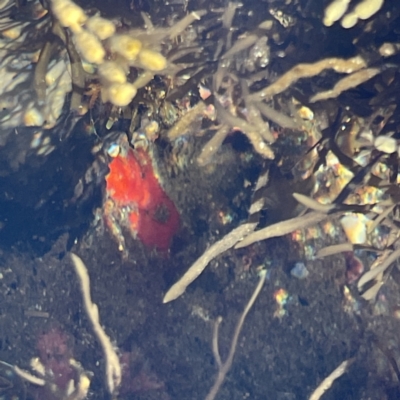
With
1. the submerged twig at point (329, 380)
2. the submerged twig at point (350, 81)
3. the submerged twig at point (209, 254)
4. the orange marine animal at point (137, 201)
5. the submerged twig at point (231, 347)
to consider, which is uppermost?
the submerged twig at point (350, 81)

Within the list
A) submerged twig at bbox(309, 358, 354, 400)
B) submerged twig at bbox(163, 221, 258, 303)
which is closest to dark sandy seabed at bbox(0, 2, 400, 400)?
submerged twig at bbox(309, 358, 354, 400)

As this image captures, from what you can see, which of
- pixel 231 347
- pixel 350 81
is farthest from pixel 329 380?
pixel 350 81

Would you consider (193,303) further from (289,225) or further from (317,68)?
(317,68)

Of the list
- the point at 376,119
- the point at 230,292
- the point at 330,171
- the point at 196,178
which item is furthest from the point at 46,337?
the point at 376,119

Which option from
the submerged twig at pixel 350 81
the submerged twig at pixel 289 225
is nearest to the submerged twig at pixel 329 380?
the submerged twig at pixel 289 225

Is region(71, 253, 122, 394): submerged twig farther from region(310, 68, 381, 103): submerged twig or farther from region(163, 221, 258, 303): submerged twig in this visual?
region(310, 68, 381, 103): submerged twig

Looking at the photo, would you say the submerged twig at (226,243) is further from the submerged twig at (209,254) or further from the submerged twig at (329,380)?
the submerged twig at (329,380)
